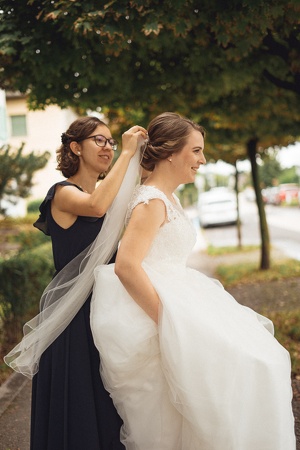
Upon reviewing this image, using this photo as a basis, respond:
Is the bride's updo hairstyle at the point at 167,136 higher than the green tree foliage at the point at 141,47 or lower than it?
lower

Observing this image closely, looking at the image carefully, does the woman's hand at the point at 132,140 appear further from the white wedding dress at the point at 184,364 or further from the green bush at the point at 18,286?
the green bush at the point at 18,286

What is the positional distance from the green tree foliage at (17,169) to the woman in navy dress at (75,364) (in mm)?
6387

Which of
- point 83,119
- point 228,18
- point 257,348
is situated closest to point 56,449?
point 257,348

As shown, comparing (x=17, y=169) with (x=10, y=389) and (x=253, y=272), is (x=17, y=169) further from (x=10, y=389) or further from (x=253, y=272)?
(x=253, y=272)

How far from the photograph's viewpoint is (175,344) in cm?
223

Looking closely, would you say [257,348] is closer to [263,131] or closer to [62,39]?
[62,39]

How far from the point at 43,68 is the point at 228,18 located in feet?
5.82

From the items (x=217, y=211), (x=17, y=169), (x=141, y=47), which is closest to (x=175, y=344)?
(x=141, y=47)

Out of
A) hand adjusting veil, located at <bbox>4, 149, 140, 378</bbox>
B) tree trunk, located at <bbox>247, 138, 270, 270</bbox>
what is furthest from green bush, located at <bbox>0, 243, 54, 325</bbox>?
tree trunk, located at <bbox>247, 138, 270, 270</bbox>

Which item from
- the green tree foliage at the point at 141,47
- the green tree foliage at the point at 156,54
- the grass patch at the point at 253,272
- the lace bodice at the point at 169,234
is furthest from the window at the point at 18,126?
the lace bodice at the point at 169,234

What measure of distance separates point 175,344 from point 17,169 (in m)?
7.37

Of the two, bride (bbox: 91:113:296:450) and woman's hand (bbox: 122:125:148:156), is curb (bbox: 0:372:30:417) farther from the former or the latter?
woman's hand (bbox: 122:125:148:156)

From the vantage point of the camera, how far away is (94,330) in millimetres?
2359

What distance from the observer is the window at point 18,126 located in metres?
24.9
